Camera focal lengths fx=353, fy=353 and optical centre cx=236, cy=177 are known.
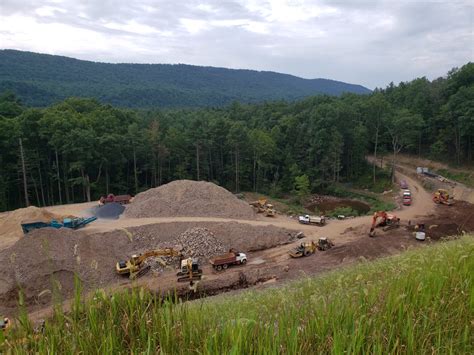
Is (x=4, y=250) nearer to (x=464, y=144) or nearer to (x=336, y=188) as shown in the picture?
(x=336, y=188)

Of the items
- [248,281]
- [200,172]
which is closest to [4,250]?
[248,281]

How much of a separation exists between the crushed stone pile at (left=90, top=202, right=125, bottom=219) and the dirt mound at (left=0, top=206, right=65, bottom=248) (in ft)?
11.5

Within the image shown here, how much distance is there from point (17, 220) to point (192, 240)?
1243cm

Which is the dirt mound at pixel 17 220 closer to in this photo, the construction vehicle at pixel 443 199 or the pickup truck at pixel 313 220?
the pickup truck at pixel 313 220

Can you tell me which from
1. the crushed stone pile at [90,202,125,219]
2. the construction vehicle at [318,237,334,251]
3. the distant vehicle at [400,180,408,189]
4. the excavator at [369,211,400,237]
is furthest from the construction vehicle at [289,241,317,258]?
the distant vehicle at [400,180,408,189]

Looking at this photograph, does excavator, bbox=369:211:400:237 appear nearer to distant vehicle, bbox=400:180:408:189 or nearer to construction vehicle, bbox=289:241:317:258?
construction vehicle, bbox=289:241:317:258

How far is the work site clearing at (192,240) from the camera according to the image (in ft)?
61.3

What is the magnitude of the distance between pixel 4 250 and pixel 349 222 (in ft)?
79.8

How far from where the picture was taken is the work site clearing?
18672 mm

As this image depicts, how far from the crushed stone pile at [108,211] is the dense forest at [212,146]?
26.4ft

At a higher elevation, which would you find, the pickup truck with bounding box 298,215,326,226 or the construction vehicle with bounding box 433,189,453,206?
the construction vehicle with bounding box 433,189,453,206

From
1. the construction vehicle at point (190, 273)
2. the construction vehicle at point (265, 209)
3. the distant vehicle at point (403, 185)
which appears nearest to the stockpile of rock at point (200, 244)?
the construction vehicle at point (190, 273)

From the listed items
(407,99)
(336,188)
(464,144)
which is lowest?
(336,188)

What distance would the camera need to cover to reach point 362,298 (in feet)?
11.5
